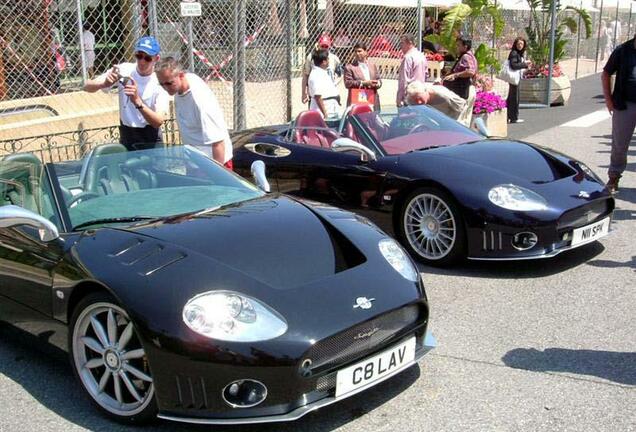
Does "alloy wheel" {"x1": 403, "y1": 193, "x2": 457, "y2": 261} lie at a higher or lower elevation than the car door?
lower

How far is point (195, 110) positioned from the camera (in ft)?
18.7

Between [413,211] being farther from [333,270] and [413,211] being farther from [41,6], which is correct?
[41,6]

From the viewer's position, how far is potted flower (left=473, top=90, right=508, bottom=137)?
11.0m

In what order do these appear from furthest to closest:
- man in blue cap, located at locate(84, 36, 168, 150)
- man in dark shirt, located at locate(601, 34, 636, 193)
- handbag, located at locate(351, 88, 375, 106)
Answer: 1. handbag, located at locate(351, 88, 375, 106)
2. man in dark shirt, located at locate(601, 34, 636, 193)
3. man in blue cap, located at locate(84, 36, 168, 150)

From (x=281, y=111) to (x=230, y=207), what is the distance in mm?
7629

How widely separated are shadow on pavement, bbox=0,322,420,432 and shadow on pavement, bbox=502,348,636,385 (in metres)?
0.58

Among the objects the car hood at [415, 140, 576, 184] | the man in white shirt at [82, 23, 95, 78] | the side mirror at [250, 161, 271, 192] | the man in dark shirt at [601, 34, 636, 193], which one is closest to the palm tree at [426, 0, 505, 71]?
the man in dark shirt at [601, 34, 636, 193]

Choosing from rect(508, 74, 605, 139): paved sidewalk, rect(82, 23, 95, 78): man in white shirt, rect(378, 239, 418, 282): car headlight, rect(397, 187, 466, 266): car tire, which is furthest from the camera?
rect(508, 74, 605, 139): paved sidewalk

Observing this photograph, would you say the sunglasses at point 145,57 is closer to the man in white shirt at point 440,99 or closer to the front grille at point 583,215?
the front grille at point 583,215

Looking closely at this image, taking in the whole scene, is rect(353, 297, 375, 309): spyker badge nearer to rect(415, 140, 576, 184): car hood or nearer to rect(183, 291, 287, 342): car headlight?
rect(183, 291, 287, 342): car headlight

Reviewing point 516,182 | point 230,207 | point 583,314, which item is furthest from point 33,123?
point 583,314

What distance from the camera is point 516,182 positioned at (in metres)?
5.40

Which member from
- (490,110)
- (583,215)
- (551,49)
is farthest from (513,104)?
(583,215)

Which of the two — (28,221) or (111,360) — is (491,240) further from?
(28,221)
